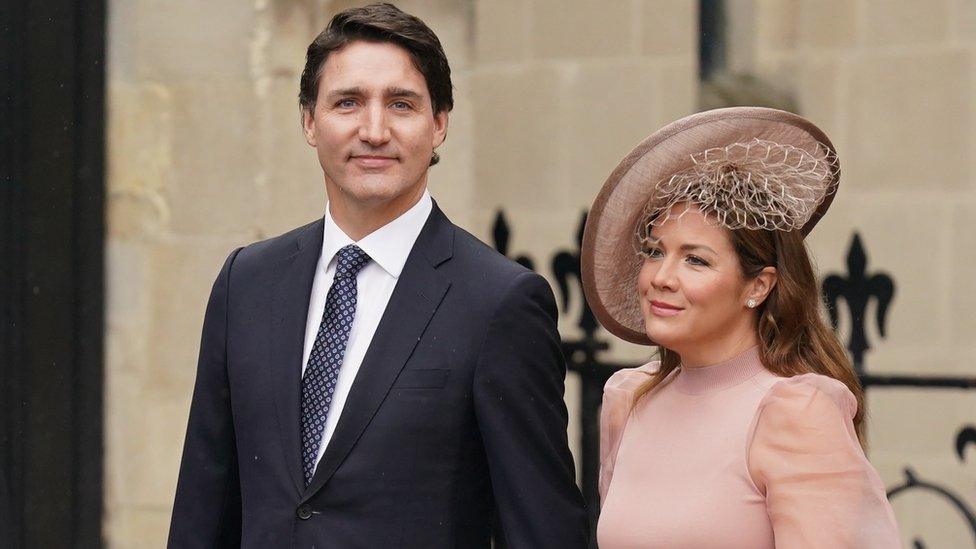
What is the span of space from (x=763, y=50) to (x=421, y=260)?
8.07ft

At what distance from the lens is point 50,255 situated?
511 centimetres

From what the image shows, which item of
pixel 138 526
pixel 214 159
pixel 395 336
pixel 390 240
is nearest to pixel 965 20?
pixel 214 159

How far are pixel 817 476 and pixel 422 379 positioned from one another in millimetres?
684

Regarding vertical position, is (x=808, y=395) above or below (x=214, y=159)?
below

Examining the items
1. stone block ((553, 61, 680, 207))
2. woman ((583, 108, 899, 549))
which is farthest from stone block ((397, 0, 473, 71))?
woman ((583, 108, 899, 549))

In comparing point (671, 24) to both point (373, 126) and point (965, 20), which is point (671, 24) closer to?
point (965, 20)

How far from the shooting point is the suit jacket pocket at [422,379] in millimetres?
2629

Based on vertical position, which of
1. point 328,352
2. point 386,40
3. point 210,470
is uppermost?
point 386,40

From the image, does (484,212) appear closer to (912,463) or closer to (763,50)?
(763,50)

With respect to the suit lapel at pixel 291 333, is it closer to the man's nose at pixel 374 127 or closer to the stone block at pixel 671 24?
the man's nose at pixel 374 127

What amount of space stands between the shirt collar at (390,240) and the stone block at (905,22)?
247 centimetres

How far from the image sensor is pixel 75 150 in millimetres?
5102

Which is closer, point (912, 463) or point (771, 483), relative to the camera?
point (771, 483)

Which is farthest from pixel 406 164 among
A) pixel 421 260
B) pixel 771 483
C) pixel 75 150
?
pixel 75 150
